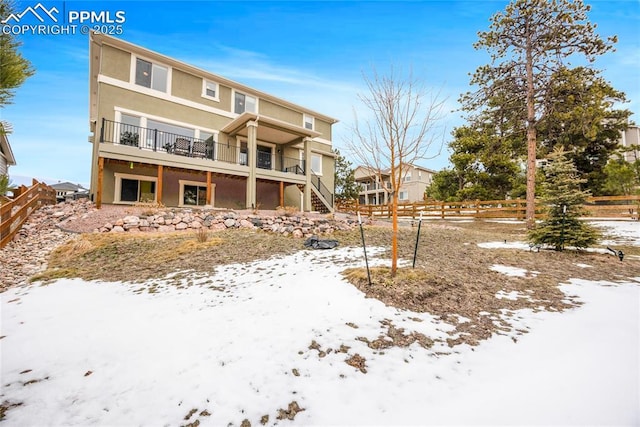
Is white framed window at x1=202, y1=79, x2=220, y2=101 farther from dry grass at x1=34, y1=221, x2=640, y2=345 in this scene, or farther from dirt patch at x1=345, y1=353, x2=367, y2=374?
dirt patch at x1=345, y1=353, x2=367, y2=374

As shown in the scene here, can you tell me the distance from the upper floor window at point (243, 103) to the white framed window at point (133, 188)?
637 centimetres

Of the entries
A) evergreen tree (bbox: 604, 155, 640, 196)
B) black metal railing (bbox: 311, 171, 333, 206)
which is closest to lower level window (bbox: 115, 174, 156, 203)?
black metal railing (bbox: 311, 171, 333, 206)

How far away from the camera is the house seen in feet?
37.8

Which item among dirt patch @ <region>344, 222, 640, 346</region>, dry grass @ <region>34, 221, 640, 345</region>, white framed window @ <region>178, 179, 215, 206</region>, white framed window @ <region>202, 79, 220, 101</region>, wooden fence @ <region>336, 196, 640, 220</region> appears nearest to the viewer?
dirt patch @ <region>344, 222, 640, 346</region>

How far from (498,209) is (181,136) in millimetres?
18919

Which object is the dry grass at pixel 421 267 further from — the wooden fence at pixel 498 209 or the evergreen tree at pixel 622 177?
the evergreen tree at pixel 622 177

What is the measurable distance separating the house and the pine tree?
1109 cm

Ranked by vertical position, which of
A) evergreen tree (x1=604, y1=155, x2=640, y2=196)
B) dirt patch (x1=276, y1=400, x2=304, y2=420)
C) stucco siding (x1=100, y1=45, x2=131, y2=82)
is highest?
stucco siding (x1=100, y1=45, x2=131, y2=82)

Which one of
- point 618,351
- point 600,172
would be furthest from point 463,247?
point 600,172

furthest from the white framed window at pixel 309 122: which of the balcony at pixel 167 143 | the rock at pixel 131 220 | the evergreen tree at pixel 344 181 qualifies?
the rock at pixel 131 220

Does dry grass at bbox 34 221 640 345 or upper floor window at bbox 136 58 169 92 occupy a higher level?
upper floor window at bbox 136 58 169 92

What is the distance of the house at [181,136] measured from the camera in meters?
11.5

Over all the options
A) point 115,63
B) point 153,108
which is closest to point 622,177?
point 153,108

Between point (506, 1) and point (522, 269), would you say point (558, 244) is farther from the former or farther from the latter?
point (506, 1)
